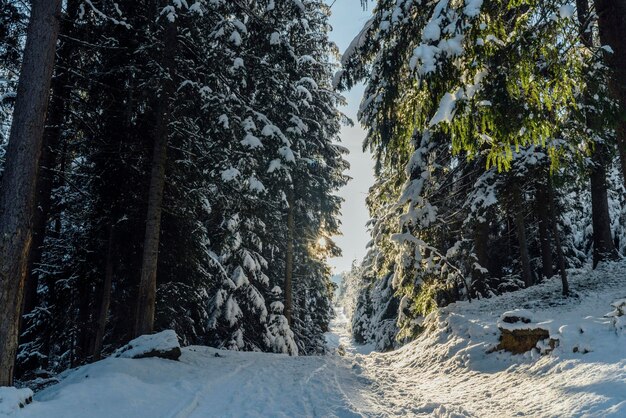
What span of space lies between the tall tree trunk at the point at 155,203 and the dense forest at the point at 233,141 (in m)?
0.04

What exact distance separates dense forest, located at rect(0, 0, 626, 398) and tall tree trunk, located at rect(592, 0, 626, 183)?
0.03 metres

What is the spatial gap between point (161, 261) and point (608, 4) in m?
11.9

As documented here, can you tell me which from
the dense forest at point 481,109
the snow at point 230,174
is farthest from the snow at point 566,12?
Answer: the snow at point 230,174

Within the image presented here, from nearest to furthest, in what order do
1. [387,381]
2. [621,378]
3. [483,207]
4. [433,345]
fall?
[621,378]
[387,381]
[433,345]
[483,207]

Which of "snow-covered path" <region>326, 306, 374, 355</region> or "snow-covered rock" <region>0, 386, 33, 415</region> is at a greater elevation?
"snow-covered rock" <region>0, 386, 33, 415</region>

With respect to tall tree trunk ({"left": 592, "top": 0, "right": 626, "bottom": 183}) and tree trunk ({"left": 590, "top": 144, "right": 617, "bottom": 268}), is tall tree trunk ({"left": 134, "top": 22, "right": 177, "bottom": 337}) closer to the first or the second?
tall tree trunk ({"left": 592, "top": 0, "right": 626, "bottom": 183})

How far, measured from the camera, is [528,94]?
553cm

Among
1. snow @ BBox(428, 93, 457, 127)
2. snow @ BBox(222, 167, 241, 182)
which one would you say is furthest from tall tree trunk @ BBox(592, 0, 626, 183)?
snow @ BBox(222, 167, 241, 182)

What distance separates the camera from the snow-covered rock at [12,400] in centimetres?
459

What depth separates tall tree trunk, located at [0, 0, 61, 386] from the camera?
5332 millimetres

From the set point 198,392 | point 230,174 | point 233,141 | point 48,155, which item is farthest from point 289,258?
point 198,392

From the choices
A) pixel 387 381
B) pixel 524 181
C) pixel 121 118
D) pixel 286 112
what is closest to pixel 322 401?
pixel 387 381

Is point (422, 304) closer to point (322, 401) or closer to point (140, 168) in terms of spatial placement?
point (322, 401)

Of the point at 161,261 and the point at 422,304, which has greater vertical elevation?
the point at 161,261
